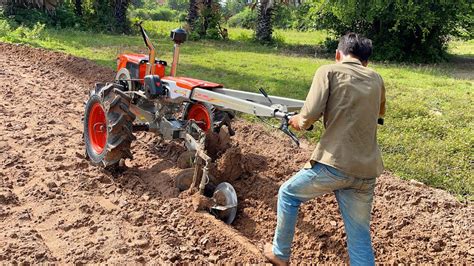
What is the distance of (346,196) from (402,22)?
1508 centimetres

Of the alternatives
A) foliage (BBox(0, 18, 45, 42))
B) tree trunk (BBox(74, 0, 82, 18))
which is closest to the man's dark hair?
foliage (BBox(0, 18, 45, 42))

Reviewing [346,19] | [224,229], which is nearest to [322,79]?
[224,229]

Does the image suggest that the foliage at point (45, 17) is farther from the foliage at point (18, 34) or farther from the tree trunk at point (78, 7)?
the foliage at point (18, 34)

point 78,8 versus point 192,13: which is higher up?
point 192,13

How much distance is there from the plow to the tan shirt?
89 cm

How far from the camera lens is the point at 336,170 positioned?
343 cm

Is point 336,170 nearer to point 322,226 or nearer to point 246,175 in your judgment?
point 322,226

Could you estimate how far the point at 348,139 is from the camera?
338 centimetres

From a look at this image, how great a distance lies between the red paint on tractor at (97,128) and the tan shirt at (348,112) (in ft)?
10.4

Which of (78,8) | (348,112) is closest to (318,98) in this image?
(348,112)

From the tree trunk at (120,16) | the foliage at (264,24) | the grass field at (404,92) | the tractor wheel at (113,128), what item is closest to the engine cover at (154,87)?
the tractor wheel at (113,128)

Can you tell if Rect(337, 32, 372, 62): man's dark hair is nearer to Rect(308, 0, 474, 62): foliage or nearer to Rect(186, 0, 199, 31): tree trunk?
Rect(308, 0, 474, 62): foliage

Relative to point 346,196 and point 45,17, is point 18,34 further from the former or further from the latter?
point 346,196

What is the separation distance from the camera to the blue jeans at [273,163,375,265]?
3482 mm
